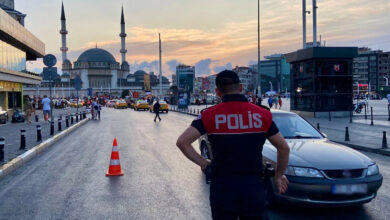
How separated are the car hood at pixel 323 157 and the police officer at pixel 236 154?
263 centimetres

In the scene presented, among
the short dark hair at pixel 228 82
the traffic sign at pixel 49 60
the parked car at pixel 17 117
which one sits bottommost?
the parked car at pixel 17 117

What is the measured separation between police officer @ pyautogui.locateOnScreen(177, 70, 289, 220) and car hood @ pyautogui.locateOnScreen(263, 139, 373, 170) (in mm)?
2625

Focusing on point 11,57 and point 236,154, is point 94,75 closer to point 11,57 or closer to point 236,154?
point 11,57

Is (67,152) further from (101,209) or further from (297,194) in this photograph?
(297,194)

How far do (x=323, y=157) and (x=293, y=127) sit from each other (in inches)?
69.7

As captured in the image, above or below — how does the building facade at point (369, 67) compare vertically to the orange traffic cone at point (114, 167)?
above

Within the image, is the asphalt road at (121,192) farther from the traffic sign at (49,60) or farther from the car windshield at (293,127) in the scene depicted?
the traffic sign at (49,60)

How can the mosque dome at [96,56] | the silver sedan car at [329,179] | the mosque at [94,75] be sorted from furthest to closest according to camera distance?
the mosque dome at [96,56], the mosque at [94,75], the silver sedan car at [329,179]

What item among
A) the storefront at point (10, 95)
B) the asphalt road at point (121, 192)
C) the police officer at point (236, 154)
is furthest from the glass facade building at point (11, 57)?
the police officer at point (236, 154)

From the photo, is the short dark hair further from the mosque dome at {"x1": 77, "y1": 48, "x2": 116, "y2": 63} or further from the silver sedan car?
the mosque dome at {"x1": 77, "y1": 48, "x2": 116, "y2": 63}

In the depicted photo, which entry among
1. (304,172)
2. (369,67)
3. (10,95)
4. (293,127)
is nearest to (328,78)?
(293,127)

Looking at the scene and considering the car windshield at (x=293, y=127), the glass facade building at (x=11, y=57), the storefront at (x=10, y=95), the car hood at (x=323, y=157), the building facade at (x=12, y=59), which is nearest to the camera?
the car hood at (x=323, y=157)

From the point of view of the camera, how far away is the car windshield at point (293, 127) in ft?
23.1

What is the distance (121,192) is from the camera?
277 inches
